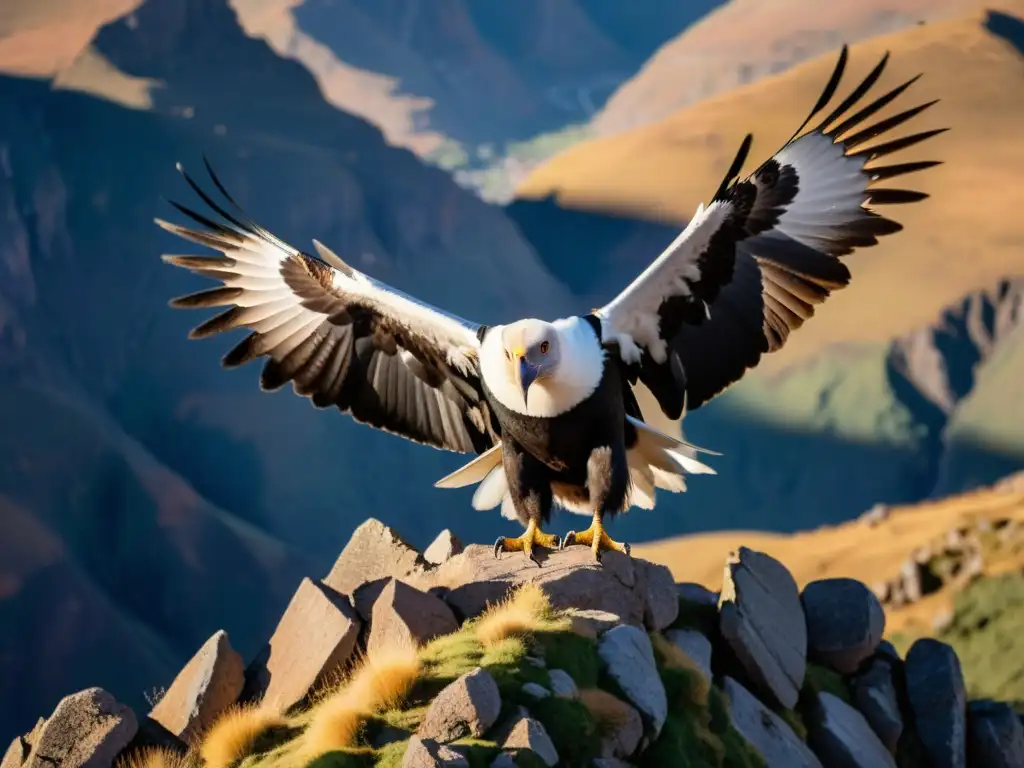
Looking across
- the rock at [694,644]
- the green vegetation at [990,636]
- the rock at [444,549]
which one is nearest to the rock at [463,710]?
the rock at [694,644]

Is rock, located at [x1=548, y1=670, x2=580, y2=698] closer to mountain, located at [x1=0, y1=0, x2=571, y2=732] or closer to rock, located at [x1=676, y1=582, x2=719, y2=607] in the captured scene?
rock, located at [x1=676, y1=582, x2=719, y2=607]

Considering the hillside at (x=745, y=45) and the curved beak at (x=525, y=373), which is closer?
the curved beak at (x=525, y=373)

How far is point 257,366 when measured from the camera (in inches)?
1142

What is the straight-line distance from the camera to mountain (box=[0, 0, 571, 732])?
2223 cm

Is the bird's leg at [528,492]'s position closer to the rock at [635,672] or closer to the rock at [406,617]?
the rock at [406,617]

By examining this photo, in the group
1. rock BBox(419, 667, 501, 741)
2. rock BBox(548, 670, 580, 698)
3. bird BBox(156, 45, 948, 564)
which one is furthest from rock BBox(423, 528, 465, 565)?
rock BBox(419, 667, 501, 741)

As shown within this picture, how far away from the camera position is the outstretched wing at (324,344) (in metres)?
8.75

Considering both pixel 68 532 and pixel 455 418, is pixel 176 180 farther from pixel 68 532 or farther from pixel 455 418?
pixel 455 418

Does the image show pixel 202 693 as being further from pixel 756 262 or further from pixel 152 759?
pixel 756 262

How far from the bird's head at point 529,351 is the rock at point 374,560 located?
2371 millimetres

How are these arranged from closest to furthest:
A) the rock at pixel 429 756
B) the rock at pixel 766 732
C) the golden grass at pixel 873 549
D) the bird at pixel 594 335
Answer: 1. the rock at pixel 429 756
2. the bird at pixel 594 335
3. the rock at pixel 766 732
4. the golden grass at pixel 873 549

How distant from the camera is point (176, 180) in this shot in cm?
2894

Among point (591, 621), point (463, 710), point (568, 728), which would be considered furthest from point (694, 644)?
point (463, 710)

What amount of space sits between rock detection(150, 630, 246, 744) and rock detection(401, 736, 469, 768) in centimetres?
220
